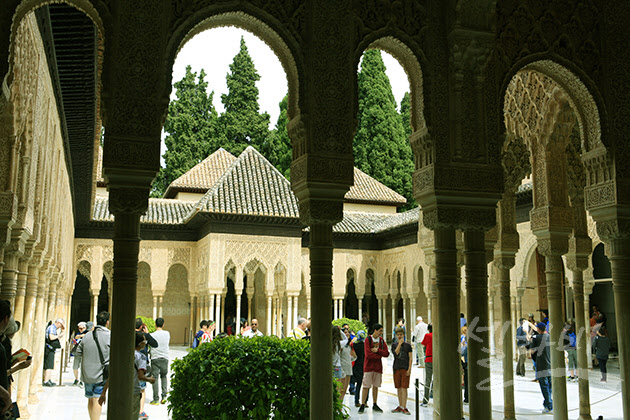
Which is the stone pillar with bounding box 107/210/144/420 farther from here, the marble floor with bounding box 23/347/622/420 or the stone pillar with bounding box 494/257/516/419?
the stone pillar with bounding box 494/257/516/419

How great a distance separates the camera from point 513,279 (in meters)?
19.6

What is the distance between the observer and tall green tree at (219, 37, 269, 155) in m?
39.2

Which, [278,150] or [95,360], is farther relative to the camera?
[278,150]

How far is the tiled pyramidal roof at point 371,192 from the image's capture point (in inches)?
1335

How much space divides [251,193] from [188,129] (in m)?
14.6

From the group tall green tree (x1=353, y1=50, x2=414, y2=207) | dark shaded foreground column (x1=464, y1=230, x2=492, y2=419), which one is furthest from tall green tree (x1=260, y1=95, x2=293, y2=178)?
dark shaded foreground column (x1=464, y1=230, x2=492, y2=419)

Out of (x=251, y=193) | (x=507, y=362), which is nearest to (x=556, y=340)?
(x=507, y=362)

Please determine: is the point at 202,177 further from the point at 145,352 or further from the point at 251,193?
the point at 145,352

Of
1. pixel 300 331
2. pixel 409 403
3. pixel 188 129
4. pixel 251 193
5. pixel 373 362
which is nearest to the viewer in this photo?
pixel 300 331

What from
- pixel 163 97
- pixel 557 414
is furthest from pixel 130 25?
pixel 557 414

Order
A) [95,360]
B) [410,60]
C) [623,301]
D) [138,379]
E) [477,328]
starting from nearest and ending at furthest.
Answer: [477,328] → [410,60] → [623,301] → [138,379] → [95,360]

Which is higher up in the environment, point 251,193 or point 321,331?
point 251,193

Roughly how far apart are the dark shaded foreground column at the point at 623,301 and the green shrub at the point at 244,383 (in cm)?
282

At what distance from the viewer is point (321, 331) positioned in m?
5.24
